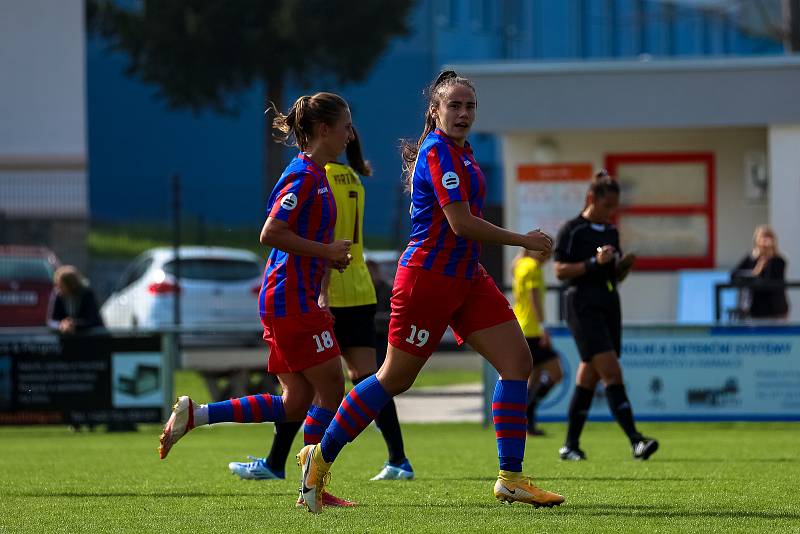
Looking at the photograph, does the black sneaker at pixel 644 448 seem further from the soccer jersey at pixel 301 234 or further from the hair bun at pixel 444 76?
the hair bun at pixel 444 76

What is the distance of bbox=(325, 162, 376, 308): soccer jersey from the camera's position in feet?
28.2

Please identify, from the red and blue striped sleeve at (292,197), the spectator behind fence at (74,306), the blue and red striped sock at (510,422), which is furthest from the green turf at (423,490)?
the spectator behind fence at (74,306)

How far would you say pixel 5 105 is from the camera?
3800cm

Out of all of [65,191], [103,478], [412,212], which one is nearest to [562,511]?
[412,212]

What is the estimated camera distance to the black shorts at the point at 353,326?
28.6 ft

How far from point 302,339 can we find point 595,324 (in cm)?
349

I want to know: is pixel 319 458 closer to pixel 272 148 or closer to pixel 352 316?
pixel 352 316

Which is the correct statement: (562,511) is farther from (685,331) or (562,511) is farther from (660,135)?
(660,135)

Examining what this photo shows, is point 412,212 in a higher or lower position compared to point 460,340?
higher

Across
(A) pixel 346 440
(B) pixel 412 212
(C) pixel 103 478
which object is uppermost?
(B) pixel 412 212

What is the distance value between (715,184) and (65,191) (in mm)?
11413

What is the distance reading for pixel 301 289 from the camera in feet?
23.8

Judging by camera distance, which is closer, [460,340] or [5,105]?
[460,340]

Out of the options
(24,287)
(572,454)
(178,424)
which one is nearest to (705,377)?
(572,454)
